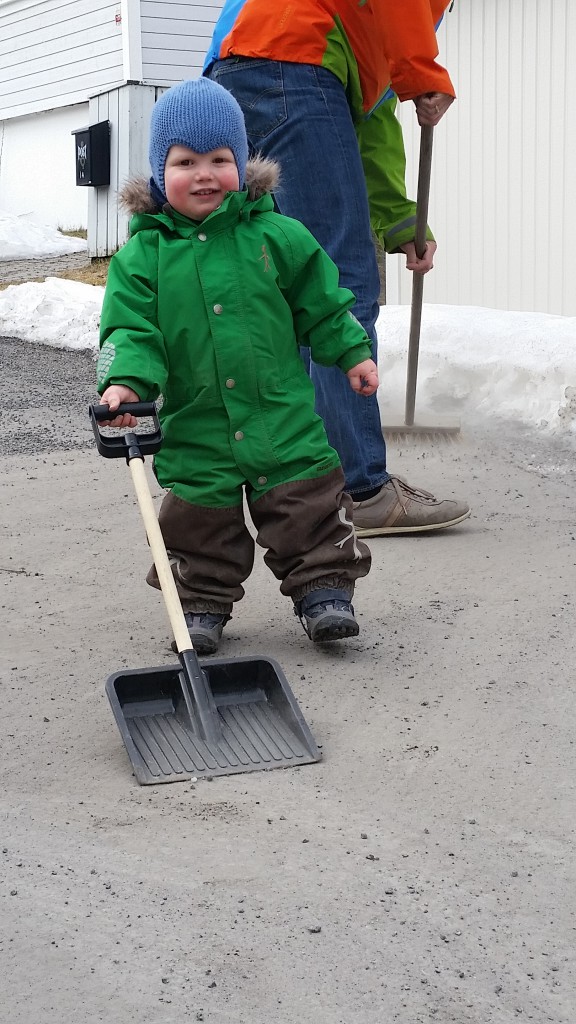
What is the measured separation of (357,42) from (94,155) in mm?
9050

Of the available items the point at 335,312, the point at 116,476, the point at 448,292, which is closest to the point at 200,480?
the point at 335,312

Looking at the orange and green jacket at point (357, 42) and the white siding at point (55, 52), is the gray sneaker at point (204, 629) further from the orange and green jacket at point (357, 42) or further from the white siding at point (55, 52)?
the white siding at point (55, 52)

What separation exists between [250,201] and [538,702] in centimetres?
128

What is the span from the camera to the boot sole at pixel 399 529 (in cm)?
381

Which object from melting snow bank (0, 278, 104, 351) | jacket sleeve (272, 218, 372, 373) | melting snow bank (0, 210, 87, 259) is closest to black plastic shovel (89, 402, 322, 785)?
jacket sleeve (272, 218, 372, 373)

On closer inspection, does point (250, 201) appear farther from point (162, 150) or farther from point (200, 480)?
point (200, 480)

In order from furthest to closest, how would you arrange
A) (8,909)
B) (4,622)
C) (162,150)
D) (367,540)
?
(367,540) < (4,622) < (162,150) < (8,909)

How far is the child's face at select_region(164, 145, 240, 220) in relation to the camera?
2787 mm

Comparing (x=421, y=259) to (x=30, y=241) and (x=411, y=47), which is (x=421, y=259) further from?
(x=30, y=241)

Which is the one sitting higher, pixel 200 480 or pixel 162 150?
pixel 162 150

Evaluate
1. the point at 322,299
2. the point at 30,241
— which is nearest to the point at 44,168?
the point at 30,241

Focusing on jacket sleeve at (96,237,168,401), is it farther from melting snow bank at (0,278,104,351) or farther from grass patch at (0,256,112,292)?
grass patch at (0,256,112,292)

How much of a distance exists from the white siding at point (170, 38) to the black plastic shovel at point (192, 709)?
10.8 meters

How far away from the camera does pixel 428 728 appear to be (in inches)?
96.4
